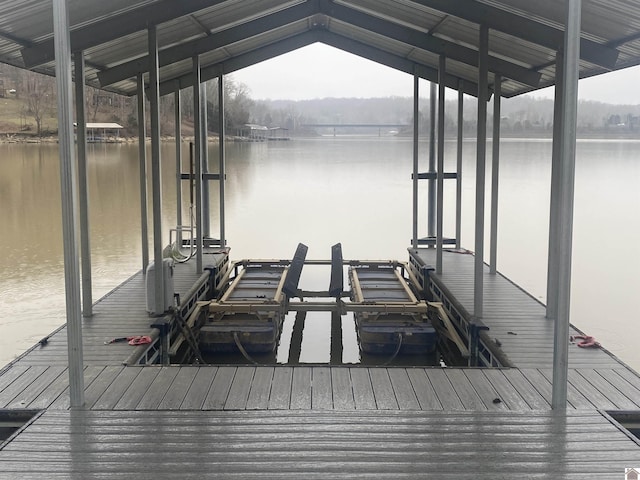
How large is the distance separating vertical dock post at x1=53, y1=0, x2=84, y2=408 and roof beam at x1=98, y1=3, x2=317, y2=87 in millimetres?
4595

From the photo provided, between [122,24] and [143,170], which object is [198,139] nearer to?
[143,170]

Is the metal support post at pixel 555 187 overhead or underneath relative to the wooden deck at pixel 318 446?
overhead

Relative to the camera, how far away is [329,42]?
32.3 ft

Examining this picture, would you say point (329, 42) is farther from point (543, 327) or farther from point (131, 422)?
point (131, 422)

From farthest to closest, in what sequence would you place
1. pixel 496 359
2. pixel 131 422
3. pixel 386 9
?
pixel 386 9 → pixel 496 359 → pixel 131 422

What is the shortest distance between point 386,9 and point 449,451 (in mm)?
5777

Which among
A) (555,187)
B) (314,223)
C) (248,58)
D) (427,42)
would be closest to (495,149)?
(427,42)

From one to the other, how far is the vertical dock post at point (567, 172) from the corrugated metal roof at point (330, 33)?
1.69 m

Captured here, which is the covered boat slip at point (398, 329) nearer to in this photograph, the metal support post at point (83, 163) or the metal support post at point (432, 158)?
the metal support post at point (83, 163)

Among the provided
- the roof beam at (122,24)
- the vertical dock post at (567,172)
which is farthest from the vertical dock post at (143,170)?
the vertical dock post at (567,172)

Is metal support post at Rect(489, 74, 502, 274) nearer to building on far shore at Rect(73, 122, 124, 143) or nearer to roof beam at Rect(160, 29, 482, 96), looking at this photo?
roof beam at Rect(160, 29, 482, 96)

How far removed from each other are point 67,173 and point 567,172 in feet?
8.87

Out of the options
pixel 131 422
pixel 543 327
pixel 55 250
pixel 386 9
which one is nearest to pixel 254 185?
pixel 55 250

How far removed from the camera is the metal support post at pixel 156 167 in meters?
5.96
